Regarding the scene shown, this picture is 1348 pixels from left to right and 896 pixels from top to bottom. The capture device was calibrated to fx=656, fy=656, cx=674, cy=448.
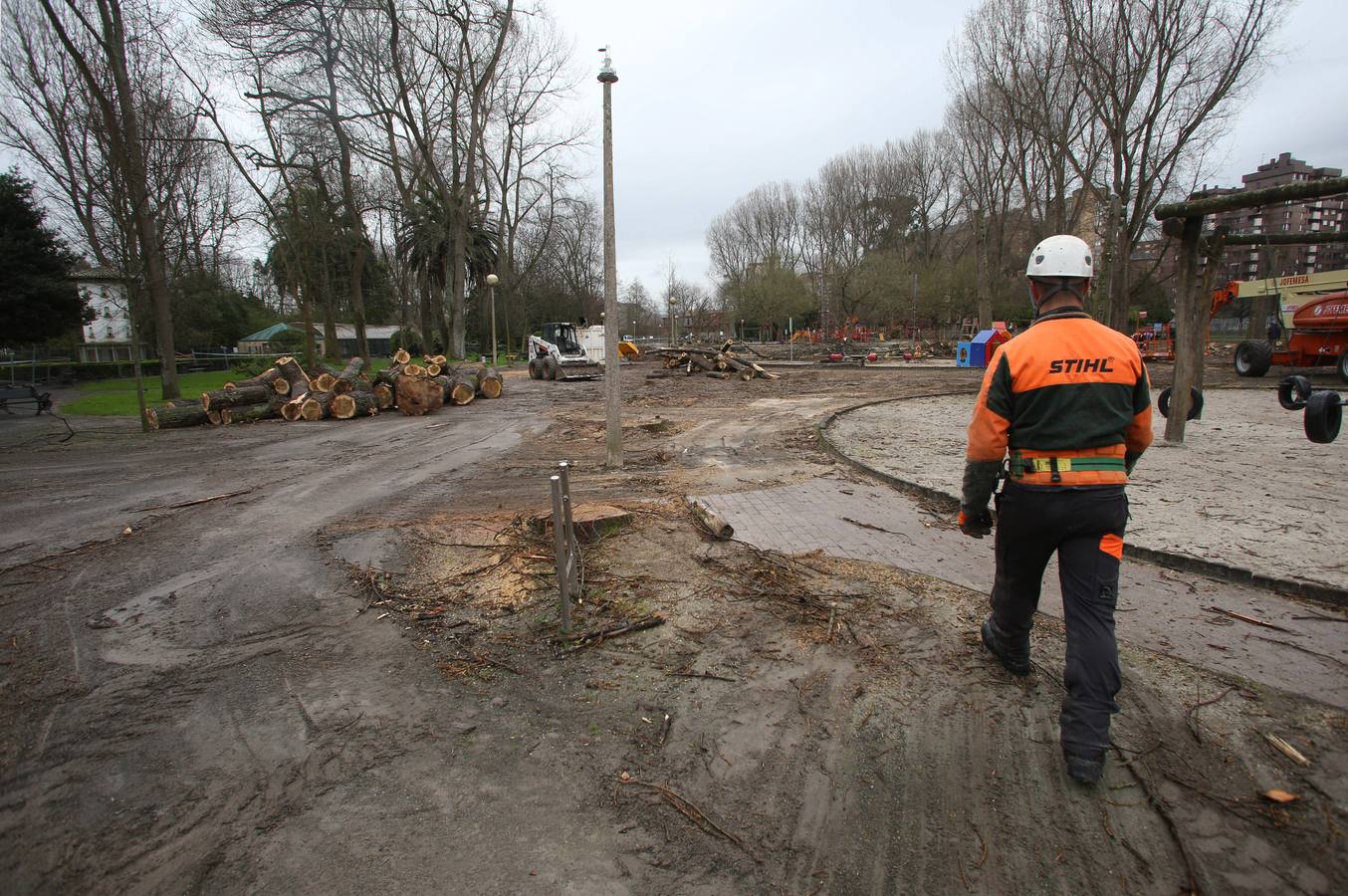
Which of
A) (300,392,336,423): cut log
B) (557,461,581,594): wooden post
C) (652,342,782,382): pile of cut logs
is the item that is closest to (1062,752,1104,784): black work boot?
A: (557,461,581,594): wooden post

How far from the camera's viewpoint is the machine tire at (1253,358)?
1840 cm

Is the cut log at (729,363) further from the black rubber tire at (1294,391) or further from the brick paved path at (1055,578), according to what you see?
the black rubber tire at (1294,391)

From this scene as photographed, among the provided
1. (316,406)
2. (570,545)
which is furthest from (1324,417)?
(316,406)

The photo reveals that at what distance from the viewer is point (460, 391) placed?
19359mm

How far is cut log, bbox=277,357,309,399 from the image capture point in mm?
16078

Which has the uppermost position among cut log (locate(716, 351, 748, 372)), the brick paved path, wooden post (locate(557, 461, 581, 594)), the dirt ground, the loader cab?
the loader cab

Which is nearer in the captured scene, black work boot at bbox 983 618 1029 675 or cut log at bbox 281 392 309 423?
black work boot at bbox 983 618 1029 675

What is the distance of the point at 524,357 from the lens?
160ft

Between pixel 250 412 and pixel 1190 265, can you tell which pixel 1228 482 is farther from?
pixel 250 412

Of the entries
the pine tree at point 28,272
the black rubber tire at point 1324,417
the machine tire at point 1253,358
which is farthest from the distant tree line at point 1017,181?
the pine tree at point 28,272

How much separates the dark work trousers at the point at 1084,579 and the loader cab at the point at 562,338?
95.1 feet

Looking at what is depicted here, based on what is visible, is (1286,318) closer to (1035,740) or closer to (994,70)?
(994,70)

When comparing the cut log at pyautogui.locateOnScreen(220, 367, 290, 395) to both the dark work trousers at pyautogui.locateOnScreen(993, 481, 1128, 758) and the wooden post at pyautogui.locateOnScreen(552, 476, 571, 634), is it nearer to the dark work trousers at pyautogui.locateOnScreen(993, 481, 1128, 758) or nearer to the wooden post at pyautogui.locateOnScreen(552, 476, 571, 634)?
the wooden post at pyautogui.locateOnScreen(552, 476, 571, 634)

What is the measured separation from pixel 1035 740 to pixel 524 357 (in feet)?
159
